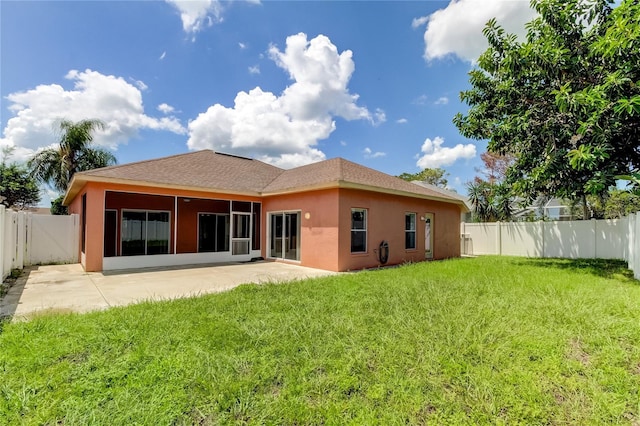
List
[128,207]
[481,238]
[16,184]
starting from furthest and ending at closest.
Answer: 1. [16,184]
2. [481,238]
3. [128,207]

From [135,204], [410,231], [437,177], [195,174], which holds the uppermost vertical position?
[437,177]

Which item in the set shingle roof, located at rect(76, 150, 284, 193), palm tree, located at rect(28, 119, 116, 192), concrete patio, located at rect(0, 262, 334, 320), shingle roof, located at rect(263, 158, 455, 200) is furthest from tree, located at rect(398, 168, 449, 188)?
palm tree, located at rect(28, 119, 116, 192)

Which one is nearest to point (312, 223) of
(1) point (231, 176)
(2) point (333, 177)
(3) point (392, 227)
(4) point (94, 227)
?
(2) point (333, 177)

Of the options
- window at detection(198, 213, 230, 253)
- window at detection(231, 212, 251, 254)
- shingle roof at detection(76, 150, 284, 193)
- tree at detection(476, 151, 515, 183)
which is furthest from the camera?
tree at detection(476, 151, 515, 183)

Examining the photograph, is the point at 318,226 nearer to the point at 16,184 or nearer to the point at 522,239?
the point at 522,239

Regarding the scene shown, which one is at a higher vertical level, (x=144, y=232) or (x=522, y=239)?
(x=144, y=232)

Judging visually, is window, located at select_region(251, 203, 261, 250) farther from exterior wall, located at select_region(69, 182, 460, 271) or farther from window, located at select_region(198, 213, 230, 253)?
window, located at select_region(198, 213, 230, 253)

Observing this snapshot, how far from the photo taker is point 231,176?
44.0ft

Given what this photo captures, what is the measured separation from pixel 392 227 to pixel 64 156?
66.3ft

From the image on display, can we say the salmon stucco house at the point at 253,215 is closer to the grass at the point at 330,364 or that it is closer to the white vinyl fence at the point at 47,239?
the white vinyl fence at the point at 47,239

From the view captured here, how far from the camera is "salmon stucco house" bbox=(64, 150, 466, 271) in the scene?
33.0 ft

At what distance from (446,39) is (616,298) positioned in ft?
31.2

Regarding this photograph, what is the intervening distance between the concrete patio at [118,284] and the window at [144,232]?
2537 mm

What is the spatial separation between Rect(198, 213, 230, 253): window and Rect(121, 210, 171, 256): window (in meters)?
1.46
